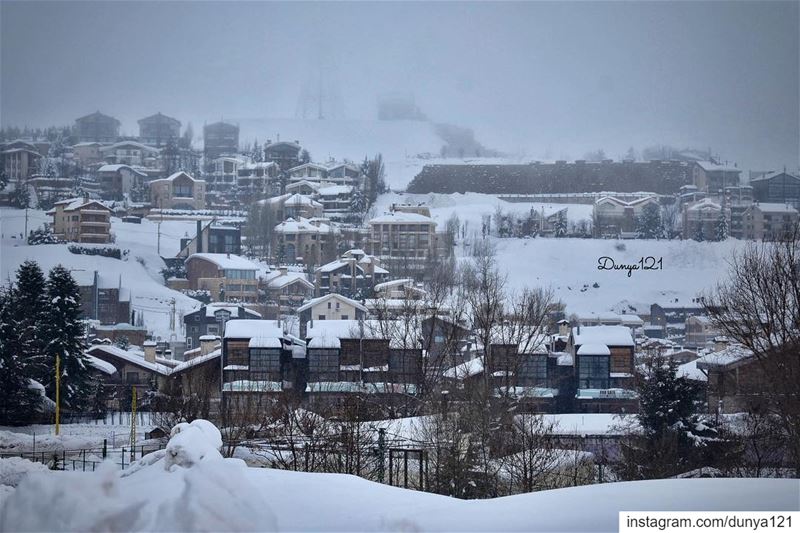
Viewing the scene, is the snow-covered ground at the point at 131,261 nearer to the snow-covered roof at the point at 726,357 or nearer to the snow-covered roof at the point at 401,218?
the snow-covered roof at the point at 401,218

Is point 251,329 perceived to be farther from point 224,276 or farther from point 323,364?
point 224,276

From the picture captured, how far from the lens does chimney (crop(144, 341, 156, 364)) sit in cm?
1443

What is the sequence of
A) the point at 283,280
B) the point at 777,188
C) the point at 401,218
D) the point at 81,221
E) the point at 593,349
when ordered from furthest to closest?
the point at 777,188, the point at 401,218, the point at 81,221, the point at 283,280, the point at 593,349

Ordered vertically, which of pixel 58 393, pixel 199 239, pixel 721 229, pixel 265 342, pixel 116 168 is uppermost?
pixel 116 168

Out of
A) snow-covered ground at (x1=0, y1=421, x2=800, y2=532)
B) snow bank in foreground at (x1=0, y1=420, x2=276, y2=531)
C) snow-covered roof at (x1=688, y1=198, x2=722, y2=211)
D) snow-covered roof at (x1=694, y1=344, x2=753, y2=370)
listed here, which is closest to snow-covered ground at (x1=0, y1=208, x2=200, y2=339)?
snow-covered roof at (x1=694, y1=344, x2=753, y2=370)

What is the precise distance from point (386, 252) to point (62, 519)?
1653cm

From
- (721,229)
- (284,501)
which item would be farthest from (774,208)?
(284,501)

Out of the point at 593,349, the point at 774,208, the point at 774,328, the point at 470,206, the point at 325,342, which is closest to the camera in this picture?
the point at 774,328

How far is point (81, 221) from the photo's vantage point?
1923cm

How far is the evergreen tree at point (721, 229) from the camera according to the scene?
1980 centimetres

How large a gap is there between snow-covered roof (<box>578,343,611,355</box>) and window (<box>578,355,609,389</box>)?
58 millimetres

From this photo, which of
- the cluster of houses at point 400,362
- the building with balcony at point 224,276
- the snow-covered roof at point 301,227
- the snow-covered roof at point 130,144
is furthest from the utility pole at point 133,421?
the snow-covered roof at point 130,144

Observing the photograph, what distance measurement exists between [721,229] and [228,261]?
1019 centimetres

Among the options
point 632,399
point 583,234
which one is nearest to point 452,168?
point 583,234
